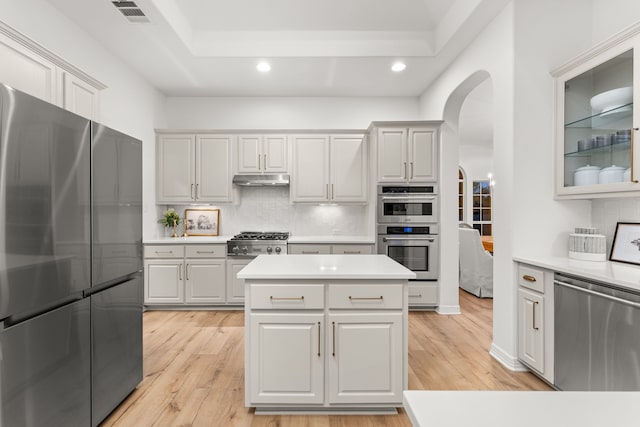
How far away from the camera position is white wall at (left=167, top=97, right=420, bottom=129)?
486cm

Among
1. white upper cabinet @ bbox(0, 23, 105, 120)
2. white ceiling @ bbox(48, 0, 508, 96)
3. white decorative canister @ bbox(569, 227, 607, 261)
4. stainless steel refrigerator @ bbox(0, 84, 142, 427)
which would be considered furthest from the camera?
white ceiling @ bbox(48, 0, 508, 96)

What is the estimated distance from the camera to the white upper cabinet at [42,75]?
173 centimetres

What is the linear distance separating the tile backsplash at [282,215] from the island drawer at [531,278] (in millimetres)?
2495

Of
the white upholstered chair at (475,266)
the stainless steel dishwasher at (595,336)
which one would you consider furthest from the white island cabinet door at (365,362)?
the white upholstered chair at (475,266)

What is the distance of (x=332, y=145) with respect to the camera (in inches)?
180

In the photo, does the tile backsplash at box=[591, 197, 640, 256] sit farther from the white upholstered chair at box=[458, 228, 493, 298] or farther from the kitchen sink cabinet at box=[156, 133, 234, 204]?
the kitchen sink cabinet at box=[156, 133, 234, 204]

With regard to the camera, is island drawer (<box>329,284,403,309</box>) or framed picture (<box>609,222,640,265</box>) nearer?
island drawer (<box>329,284,403,309</box>)

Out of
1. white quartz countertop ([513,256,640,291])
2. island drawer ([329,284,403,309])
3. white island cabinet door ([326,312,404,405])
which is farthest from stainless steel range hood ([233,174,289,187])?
white quartz countertop ([513,256,640,291])

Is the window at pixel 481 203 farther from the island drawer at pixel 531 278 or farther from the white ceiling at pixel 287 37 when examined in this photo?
the island drawer at pixel 531 278

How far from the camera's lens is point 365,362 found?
199cm

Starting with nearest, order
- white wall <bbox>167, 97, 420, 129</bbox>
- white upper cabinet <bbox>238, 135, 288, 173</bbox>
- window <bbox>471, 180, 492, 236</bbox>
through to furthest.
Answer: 1. white upper cabinet <bbox>238, 135, 288, 173</bbox>
2. white wall <bbox>167, 97, 420, 129</bbox>
3. window <bbox>471, 180, 492, 236</bbox>

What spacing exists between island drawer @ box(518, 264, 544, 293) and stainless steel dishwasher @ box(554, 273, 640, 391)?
0.13 m

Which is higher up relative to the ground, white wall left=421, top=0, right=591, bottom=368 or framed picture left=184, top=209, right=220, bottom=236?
white wall left=421, top=0, right=591, bottom=368

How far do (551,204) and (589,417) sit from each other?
2.54m
